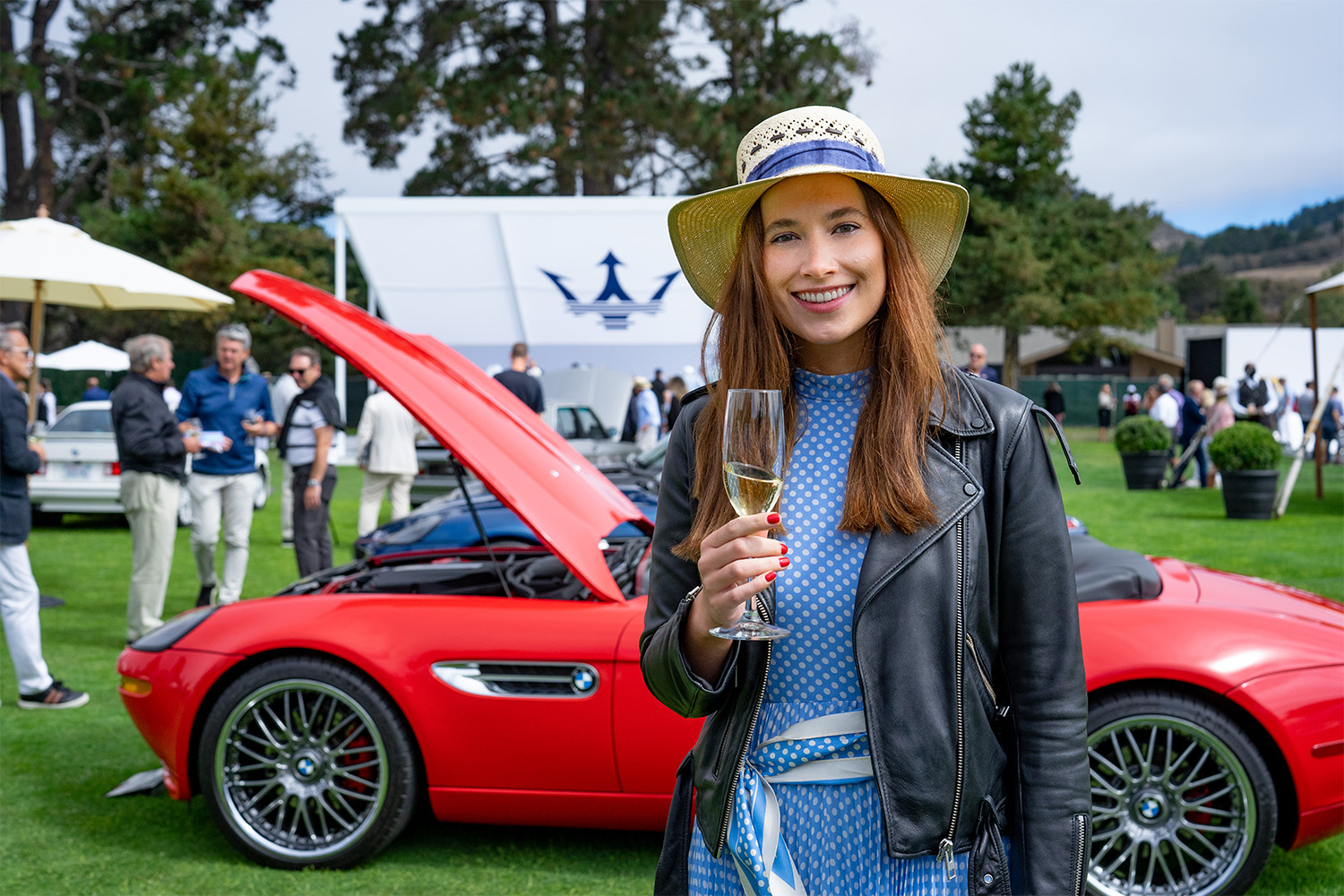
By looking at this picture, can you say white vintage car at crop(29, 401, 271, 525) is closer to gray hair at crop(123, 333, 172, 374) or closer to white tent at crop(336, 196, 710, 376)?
white tent at crop(336, 196, 710, 376)

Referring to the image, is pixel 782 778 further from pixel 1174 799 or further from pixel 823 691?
pixel 1174 799

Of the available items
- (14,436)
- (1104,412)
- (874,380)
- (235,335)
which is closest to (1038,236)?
(1104,412)

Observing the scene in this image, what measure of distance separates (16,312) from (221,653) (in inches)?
1273

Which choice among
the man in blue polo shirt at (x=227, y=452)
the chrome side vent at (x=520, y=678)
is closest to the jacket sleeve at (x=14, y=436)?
the man in blue polo shirt at (x=227, y=452)

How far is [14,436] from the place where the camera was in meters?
5.49

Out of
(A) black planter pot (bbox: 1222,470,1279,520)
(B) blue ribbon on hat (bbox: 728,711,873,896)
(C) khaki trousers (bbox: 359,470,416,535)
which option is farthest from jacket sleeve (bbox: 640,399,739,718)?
(A) black planter pot (bbox: 1222,470,1279,520)

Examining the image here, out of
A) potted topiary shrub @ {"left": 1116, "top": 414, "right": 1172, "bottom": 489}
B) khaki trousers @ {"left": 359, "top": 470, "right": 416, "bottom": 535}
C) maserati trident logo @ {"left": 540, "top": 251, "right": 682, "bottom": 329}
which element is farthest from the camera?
potted topiary shrub @ {"left": 1116, "top": 414, "right": 1172, "bottom": 489}

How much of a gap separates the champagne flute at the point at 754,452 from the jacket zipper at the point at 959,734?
0.82 ft

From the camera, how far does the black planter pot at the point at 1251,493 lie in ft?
41.3

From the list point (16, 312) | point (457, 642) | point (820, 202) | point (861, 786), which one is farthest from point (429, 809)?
point (16, 312)

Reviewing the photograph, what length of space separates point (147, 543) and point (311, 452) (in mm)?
1629

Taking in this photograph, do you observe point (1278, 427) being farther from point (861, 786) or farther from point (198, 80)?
point (198, 80)

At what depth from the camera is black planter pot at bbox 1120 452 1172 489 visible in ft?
55.4

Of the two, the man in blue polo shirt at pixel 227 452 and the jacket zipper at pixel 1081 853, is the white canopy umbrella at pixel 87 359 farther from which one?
the jacket zipper at pixel 1081 853
